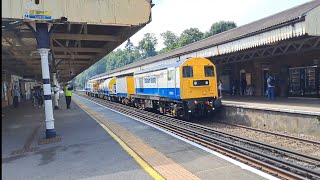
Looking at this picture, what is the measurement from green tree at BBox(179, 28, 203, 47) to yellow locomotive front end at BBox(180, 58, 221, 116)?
62.4 m

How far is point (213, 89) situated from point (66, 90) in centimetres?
1147

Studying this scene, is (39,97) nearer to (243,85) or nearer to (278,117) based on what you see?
(243,85)

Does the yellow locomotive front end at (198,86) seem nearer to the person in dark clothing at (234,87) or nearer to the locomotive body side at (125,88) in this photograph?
the locomotive body side at (125,88)

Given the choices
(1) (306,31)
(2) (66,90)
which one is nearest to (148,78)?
(2) (66,90)

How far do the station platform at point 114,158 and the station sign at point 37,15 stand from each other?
3.94 metres

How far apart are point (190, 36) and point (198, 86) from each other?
217ft

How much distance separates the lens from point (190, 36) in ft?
263

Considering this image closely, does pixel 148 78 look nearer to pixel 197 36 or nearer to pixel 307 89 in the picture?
pixel 307 89

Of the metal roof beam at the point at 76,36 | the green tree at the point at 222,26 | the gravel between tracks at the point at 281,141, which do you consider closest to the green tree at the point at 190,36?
the green tree at the point at 222,26

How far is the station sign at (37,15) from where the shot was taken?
9.58 m

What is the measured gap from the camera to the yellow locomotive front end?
50.6 feet

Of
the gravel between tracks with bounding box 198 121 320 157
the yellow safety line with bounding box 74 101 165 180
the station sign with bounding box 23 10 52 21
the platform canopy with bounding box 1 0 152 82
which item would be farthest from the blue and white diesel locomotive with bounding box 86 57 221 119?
the station sign with bounding box 23 10 52 21

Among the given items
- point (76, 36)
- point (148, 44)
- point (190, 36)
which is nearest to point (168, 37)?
point (148, 44)

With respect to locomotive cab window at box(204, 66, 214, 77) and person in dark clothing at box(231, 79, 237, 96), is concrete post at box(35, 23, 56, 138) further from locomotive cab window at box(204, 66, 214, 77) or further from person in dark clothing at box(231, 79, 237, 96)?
person in dark clothing at box(231, 79, 237, 96)
